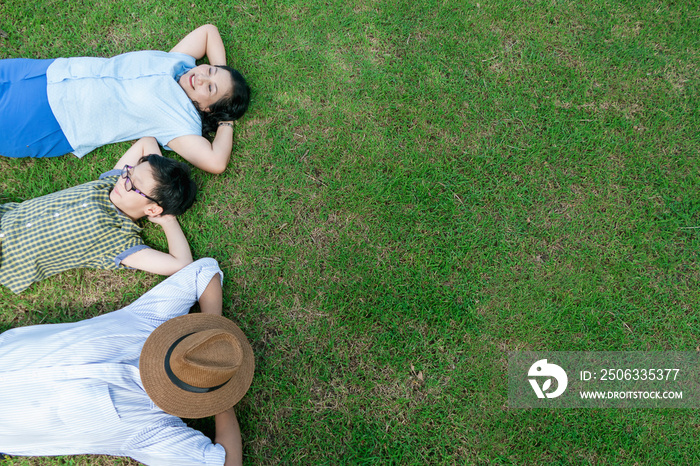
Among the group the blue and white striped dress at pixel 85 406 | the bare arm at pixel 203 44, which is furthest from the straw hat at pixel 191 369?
the bare arm at pixel 203 44

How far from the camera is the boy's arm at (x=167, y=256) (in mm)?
3297

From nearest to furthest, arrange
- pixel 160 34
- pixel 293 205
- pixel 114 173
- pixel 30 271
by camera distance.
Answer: pixel 30 271 → pixel 114 173 → pixel 293 205 → pixel 160 34

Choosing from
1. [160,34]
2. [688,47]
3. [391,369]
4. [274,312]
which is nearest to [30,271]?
[274,312]

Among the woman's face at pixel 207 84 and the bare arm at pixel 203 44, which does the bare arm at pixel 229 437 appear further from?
the bare arm at pixel 203 44

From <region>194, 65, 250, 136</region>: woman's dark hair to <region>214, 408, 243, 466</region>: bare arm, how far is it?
2487mm

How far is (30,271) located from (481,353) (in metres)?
3.77

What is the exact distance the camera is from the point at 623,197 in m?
3.78

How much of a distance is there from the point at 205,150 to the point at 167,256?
0.98 metres

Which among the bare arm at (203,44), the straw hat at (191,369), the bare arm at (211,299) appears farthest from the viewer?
the bare arm at (203,44)

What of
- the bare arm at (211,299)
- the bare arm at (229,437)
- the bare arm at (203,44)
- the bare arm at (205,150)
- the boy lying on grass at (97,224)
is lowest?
the bare arm at (229,437)

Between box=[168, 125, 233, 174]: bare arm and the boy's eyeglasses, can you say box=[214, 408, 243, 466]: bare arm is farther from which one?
box=[168, 125, 233, 174]: bare arm

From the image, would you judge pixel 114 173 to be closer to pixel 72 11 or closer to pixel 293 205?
pixel 293 205

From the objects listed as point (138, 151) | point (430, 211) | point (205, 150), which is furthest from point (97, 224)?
point (430, 211)

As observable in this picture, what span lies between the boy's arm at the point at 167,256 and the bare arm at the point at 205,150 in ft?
1.77
